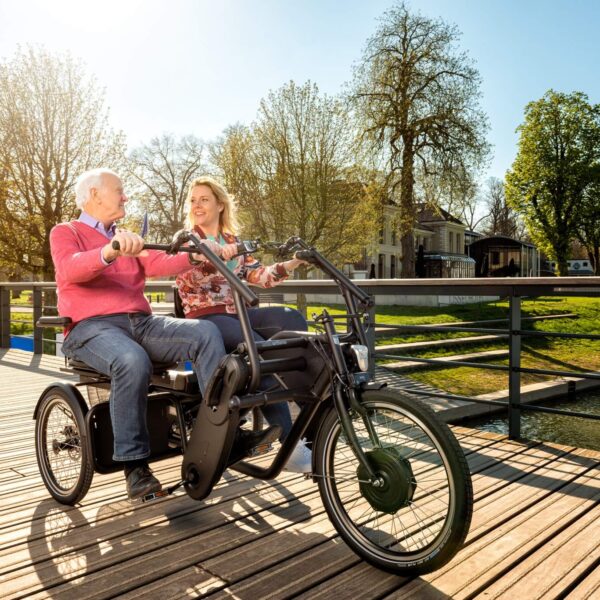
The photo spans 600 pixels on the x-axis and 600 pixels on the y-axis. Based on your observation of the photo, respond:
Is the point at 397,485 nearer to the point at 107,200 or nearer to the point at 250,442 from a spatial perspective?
the point at 250,442

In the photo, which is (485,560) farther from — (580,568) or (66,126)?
(66,126)

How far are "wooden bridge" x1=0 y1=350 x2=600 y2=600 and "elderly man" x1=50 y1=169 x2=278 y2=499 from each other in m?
0.31

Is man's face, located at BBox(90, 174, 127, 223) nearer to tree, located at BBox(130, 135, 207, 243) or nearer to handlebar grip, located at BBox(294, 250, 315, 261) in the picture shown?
handlebar grip, located at BBox(294, 250, 315, 261)

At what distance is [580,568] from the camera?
7.43 ft

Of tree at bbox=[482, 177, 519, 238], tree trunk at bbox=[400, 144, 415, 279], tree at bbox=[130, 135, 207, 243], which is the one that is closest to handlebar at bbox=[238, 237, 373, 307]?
tree trunk at bbox=[400, 144, 415, 279]

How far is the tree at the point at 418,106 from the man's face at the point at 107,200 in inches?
803

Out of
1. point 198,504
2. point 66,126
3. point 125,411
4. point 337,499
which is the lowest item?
point 198,504

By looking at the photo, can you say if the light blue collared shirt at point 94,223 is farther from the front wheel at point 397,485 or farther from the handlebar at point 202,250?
the front wheel at point 397,485

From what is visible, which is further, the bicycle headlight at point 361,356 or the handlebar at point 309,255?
the handlebar at point 309,255

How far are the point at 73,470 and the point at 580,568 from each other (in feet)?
7.21

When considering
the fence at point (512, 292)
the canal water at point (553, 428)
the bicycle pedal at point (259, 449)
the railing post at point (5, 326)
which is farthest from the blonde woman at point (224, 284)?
the railing post at point (5, 326)

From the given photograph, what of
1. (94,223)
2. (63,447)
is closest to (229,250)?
(94,223)

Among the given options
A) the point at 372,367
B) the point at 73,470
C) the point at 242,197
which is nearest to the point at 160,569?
the point at 73,470

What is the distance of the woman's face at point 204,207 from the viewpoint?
3385 millimetres
